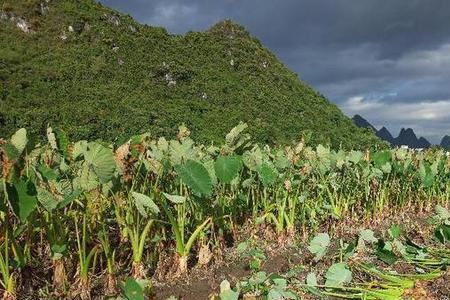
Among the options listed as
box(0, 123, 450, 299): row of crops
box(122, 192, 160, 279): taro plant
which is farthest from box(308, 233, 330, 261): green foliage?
box(122, 192, 160, 279): taro plant

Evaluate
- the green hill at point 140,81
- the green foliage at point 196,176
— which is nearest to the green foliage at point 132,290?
the green foliage at point 196,176

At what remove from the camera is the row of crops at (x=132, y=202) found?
3812 millimetres

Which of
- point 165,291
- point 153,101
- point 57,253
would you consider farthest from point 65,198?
point 153,101

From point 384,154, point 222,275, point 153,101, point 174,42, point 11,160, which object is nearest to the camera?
point 11,160

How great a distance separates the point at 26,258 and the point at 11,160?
0.83 m

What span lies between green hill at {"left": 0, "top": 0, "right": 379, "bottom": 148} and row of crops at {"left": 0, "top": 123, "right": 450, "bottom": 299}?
3085 cm

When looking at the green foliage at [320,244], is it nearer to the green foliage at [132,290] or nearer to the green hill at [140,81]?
the green foliage at [132,290]

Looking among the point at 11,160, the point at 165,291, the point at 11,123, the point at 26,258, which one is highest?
the point at 11,123

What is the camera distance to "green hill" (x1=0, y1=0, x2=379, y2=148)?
140ft

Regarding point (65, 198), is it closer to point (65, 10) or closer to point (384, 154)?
point (384, 154)

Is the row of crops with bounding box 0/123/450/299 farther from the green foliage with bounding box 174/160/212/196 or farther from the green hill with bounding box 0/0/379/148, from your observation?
the green hill with bounding box 0/0/379/148

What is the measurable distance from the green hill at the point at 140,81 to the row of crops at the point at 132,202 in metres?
30.8

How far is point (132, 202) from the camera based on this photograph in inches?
181

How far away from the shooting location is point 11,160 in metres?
3.62
